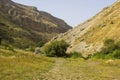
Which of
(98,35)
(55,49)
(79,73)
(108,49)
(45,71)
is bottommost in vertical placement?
(79,73)

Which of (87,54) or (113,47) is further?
(87,54)

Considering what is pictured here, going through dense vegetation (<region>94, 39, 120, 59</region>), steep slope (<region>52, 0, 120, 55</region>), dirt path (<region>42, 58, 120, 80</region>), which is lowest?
dirt path (<region>42, 58, 120, 80</region>)

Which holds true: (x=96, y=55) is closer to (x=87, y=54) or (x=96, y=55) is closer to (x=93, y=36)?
(x=87, y=54)

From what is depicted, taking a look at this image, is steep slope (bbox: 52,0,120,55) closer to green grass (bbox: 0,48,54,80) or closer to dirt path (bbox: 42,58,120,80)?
dirt path (bbox: 42,58,120,80)

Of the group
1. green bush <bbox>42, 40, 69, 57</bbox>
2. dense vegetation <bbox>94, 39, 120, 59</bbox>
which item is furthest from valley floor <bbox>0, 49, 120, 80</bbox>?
green bush <bbox>42, 40, 69, 57</bbox>

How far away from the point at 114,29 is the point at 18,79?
88.3 m

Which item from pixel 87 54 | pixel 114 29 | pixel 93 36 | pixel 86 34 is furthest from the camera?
pixel 86 34

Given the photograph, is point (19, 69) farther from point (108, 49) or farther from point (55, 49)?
point (55, 49)

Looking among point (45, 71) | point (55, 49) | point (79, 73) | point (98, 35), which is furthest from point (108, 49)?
point (45, 71)

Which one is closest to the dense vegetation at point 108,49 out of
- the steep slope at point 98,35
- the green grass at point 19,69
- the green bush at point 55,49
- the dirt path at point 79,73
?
the steep slope at point 98,35

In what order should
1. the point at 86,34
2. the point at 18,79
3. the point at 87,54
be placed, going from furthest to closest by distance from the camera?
1. the point at 86,34
2. the point at 87,54
3. the point at 18,79

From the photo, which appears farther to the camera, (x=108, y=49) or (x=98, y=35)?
(x=98, y=35)

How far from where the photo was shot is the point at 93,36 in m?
119

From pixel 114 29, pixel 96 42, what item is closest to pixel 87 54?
pixel 96 42
